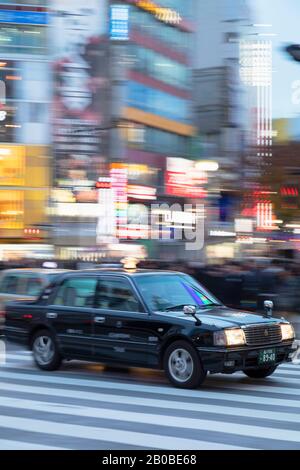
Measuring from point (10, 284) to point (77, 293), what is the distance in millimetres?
5339

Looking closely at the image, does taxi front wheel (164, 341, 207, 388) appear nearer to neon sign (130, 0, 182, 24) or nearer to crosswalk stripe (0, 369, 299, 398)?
crosswalk stripe (0, 369, 299, 398)

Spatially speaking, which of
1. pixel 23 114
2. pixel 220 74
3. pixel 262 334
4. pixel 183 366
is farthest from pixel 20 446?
pixel 220 74

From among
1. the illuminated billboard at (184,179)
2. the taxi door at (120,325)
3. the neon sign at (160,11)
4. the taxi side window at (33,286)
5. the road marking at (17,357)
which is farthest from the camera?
the illuminated billboard at (184,179)

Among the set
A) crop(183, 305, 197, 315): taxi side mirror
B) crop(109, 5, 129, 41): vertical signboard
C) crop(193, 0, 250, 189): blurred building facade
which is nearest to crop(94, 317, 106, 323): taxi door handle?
crop(183, 305, 197, 315): taxi side mirror

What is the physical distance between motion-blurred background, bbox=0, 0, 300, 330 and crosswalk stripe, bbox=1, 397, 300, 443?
1980cm

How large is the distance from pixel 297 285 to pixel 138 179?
126ft

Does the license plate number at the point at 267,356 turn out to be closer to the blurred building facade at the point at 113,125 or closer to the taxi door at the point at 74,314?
the taxi door at the point at 74,314

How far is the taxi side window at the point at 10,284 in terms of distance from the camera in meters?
16.7

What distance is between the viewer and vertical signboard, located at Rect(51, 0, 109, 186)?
4884cm

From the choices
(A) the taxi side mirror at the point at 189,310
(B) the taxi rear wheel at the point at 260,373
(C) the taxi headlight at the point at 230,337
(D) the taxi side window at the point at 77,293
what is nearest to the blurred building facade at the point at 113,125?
(D) the taxi side window at the point at 77,293

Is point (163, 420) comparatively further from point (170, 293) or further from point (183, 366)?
point (170, 293)

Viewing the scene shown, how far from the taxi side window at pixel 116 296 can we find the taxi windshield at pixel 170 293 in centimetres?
16

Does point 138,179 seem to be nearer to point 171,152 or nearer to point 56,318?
point 171,152

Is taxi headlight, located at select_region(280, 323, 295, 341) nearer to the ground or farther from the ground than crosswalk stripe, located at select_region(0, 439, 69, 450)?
farther from the ground
